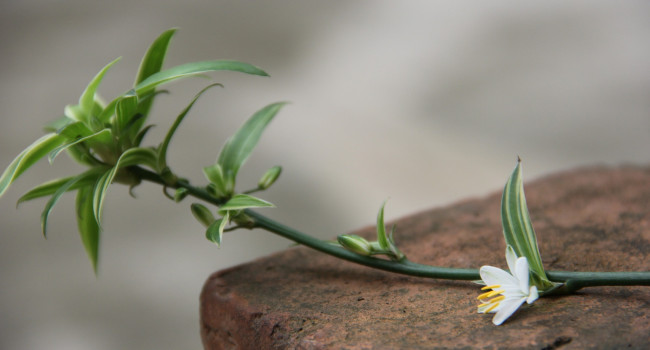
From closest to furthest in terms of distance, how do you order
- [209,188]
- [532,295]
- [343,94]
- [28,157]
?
1. [532,295]
2. [28,157]
3. [209,188]
4. [343,94]

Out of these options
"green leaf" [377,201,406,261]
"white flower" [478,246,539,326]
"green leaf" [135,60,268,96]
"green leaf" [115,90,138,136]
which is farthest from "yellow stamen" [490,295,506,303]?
"green leaf" [115,90,138,136]

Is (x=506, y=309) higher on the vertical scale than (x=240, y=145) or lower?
lower

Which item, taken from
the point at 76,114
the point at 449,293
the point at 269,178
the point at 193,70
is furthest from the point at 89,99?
the point at 449,293

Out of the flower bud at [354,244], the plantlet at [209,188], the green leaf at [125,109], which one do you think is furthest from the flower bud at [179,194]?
the flower bud at [354,244]

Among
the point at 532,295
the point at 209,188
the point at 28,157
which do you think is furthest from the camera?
the point at 209,188

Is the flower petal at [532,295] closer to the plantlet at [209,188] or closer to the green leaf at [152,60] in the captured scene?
the plantlet at [209,188]

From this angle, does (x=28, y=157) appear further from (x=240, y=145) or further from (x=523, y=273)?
(x=523, y=273)

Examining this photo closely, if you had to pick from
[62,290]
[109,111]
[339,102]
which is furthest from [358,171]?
[109,111]
